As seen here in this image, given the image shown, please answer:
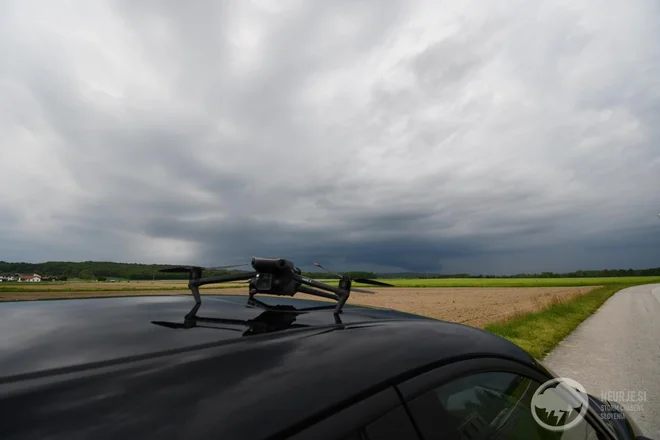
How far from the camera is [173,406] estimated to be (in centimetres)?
93

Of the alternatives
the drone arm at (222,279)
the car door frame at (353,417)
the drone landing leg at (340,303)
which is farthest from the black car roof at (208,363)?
the drone arm at (222,279)

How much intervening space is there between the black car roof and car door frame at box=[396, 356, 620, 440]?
36 mm

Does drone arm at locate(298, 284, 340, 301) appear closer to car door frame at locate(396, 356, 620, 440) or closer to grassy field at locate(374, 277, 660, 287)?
car door frame at locate(396, 356, 620, 440)

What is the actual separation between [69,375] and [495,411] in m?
1.74

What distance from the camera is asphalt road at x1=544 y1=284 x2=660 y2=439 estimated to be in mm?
5367

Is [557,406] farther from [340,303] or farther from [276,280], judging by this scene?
[276,280]

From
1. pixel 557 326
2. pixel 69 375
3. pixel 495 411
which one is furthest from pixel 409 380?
pixel 557 326

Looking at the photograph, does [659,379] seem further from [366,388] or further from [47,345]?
[47,345]

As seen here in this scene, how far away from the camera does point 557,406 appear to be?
191 centimetres

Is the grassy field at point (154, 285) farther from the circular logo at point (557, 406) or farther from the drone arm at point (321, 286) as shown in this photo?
the drone arm at point (321, 286)

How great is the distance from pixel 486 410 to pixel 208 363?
4.32ft

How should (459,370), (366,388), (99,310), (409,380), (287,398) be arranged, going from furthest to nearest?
(99,310) → (459,370) → (409,380) → (366,388) → (287,398)

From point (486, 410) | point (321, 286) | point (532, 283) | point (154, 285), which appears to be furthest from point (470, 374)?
point (532, 283)

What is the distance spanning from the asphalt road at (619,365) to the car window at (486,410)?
13.6 feet
